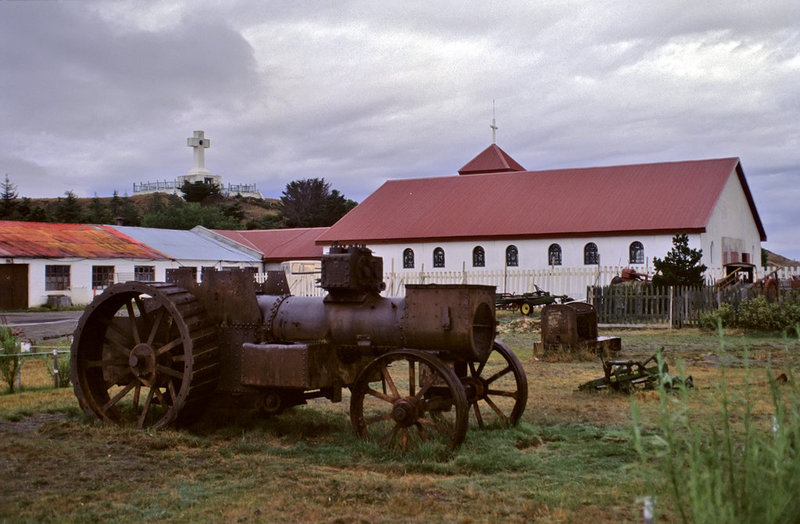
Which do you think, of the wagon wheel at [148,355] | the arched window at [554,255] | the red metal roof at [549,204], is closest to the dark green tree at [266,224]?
the red metal roof at [549,204]

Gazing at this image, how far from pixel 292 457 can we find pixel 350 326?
4.85 feet

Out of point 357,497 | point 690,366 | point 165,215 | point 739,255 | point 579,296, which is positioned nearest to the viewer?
point 357,497

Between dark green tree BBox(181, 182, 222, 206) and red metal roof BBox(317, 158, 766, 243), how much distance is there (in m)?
46.5

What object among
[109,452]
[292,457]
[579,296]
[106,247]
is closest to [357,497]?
[292,457]

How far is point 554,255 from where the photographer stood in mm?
36812

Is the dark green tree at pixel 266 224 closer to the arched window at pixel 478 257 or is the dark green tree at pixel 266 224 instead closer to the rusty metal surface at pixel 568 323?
the arched window at pixel 478 257

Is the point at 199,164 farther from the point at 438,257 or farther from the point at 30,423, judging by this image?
the point at 30,423

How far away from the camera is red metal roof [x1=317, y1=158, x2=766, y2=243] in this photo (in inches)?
1384

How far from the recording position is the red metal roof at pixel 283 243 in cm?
4856

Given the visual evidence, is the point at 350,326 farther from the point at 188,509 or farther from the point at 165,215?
the point at 165,215

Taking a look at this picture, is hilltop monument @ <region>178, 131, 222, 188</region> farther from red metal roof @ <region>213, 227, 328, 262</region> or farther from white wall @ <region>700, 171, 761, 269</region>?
white wall @ <region>700, 171, 761, 269</region>

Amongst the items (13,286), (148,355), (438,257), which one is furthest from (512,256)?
(148,355)

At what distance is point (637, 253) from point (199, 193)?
61.9m

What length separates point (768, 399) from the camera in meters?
10.3
